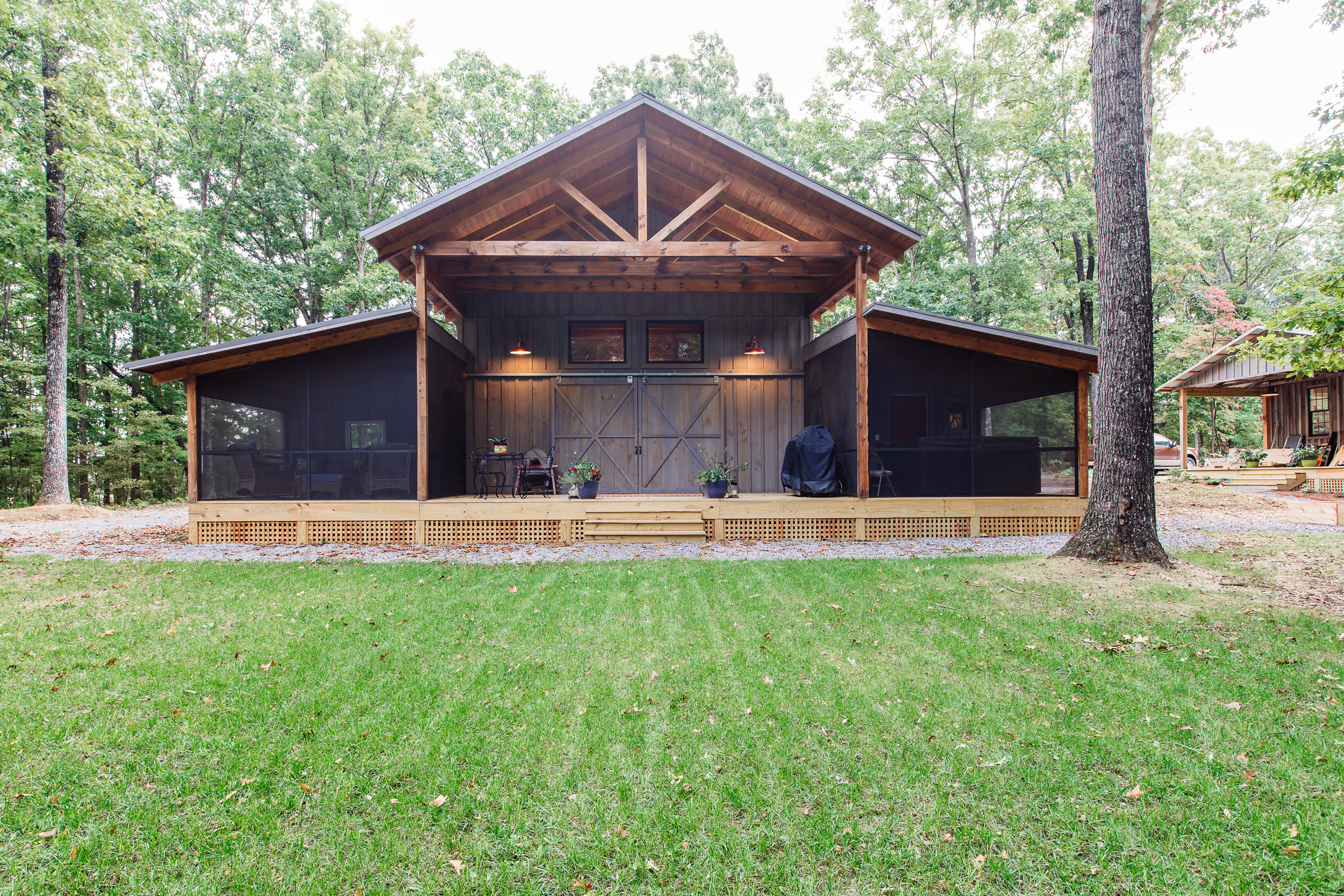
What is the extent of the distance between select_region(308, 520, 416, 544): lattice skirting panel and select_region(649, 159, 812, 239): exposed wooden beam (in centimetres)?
604

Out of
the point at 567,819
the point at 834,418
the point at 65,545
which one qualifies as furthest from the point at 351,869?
the point at 65,545

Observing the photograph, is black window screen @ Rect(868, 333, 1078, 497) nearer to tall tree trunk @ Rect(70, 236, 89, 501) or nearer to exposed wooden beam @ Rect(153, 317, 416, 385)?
exposed wooden beam @ Rect(153, 317, 416, 385)

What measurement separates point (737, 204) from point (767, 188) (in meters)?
0.87

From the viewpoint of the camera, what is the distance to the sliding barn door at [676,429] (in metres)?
10.3

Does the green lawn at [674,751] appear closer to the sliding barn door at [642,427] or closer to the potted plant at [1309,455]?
the sliding barn door at [642,427]

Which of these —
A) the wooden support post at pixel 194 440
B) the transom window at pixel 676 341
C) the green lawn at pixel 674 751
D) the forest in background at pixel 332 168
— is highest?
the forest in background at pixel 332 168

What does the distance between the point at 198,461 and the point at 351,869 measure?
796cm

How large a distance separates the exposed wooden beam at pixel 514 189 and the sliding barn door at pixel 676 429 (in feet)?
12.3

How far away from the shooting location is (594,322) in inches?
410

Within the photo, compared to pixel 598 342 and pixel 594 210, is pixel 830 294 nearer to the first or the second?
pixel 598 342

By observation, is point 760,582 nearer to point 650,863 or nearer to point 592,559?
point 592,559

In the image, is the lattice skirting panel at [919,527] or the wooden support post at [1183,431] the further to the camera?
the wooden support post at [1183,431]

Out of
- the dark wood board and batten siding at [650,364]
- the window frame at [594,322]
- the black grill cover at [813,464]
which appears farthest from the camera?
the window frame at [594,322]

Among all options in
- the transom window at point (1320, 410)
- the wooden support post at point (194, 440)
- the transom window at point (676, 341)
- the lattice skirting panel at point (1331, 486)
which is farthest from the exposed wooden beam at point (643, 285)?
the transom window at point (1320, 410)
